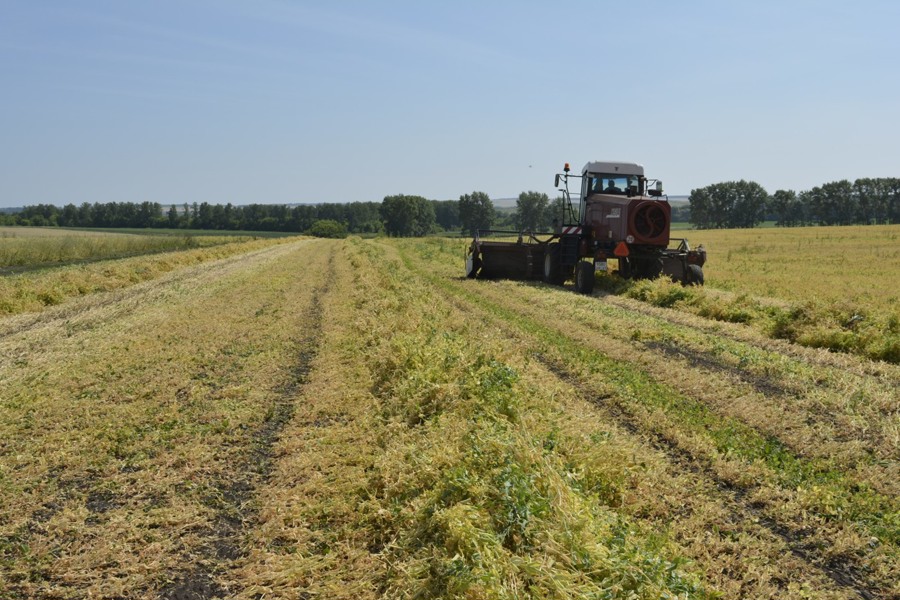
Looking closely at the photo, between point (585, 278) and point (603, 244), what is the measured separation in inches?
53.3

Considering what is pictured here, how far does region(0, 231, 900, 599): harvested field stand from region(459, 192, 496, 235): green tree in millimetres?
111585

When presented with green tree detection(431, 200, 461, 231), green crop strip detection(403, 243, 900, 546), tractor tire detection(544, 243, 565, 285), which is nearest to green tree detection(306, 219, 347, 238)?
green tree detection(431, 200, 461, 231)

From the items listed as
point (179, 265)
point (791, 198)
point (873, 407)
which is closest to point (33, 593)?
point (873, 407)

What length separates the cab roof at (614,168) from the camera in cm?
2066

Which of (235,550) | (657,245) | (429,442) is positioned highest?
(657,245)

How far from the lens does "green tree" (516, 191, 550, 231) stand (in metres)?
120

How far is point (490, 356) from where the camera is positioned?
8.48m

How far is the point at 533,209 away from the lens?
121875 mm

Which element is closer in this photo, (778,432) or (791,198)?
(778,432)

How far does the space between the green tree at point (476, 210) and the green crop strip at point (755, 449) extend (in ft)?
368

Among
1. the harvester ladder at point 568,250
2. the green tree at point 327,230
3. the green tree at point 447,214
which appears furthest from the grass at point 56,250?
the green tree at point 447,214

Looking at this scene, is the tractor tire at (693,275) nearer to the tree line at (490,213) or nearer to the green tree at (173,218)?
the tree line at (490,213)

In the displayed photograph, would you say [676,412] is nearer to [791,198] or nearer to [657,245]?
[657,245]

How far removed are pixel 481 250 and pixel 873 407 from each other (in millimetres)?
15633
